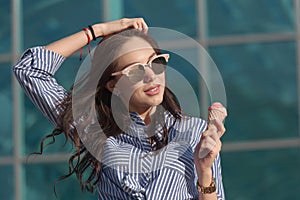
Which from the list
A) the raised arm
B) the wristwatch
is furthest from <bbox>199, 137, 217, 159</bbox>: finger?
the raised arm

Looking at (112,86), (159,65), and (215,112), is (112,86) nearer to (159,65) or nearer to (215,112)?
(159,65)

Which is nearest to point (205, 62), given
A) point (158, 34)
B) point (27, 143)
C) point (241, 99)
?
point (241, 99)

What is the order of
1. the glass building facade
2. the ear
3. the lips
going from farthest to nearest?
the glass building facade
the ear
the lips

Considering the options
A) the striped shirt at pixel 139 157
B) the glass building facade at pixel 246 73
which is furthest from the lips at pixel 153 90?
the glass building facade at pixel 246 73

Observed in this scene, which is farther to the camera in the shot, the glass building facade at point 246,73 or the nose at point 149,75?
the glass building facade at point 246,73

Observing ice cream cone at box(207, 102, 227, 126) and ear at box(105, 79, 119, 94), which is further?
Result: ear at box(105, 79, 119, 94)

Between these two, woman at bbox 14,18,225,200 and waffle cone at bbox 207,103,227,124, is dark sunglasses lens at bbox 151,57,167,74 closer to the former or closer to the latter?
woman at bbox 14,18,225,200

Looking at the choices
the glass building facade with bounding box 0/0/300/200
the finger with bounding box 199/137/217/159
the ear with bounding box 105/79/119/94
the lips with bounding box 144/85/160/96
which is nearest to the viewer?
the finger with bounding box 199/137/217/159

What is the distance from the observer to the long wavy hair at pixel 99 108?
10.2 ft

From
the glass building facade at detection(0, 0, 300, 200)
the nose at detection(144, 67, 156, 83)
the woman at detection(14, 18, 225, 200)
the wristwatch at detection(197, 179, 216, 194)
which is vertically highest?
the nose at detection(144, 67, 156, 83)

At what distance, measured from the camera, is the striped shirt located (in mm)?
3016

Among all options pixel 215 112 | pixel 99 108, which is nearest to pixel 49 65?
pixel 99 108

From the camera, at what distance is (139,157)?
3.08 meters

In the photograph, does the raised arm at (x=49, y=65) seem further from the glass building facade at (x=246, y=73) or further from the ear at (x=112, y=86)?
the glass building facade at (x=246, y=73)
